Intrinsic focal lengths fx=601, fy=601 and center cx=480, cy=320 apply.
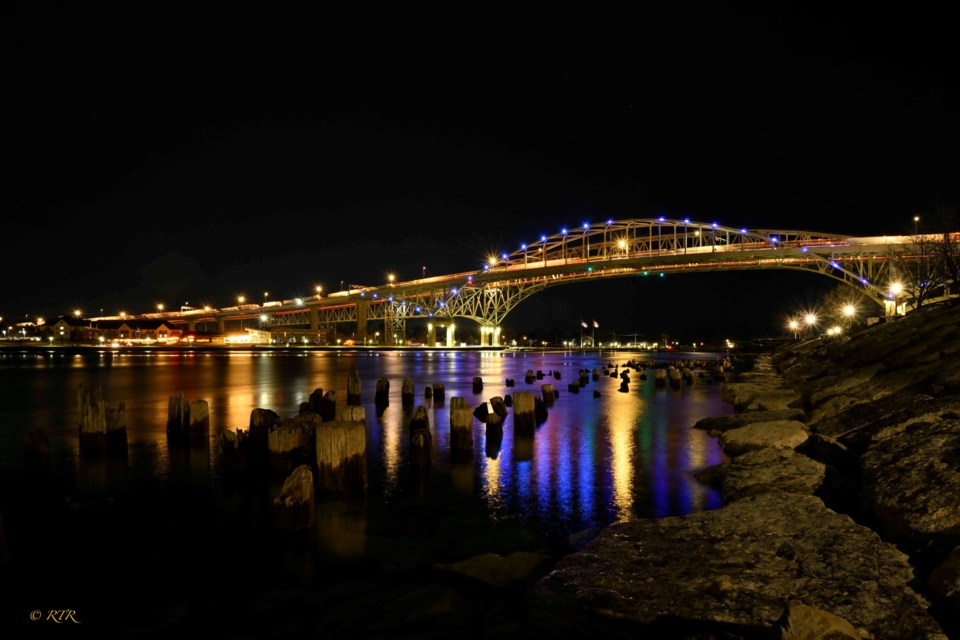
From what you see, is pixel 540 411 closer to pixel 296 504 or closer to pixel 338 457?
pixel 338 457

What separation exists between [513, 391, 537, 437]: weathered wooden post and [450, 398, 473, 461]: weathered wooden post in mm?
2120

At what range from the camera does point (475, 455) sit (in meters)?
10.2

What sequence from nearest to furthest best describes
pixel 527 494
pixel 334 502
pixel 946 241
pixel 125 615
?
pixel 125 615 < pixel 334 502 < pixel 527 494 < pixel 946 241

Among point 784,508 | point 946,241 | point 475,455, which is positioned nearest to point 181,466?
point 475,455

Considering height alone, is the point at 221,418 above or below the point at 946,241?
below

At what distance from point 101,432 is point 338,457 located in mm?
5212

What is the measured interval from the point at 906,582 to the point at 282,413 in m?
14.7

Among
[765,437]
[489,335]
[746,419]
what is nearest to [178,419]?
[765,437]

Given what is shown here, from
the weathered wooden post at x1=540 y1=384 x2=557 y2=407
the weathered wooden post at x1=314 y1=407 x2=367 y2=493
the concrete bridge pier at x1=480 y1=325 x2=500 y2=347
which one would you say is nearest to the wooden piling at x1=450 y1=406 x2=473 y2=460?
the weathered wooden post at x1=314 y1=407 x2=367 y2=493

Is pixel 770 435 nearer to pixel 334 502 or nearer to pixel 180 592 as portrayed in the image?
pixel 334 502

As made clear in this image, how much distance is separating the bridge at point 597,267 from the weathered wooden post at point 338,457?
141 ft

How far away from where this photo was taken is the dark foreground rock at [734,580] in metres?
3.94

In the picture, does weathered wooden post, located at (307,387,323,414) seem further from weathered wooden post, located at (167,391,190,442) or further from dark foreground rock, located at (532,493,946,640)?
dark foreground rock, located at (532,493,946,640)

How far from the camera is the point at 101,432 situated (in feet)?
32.4
